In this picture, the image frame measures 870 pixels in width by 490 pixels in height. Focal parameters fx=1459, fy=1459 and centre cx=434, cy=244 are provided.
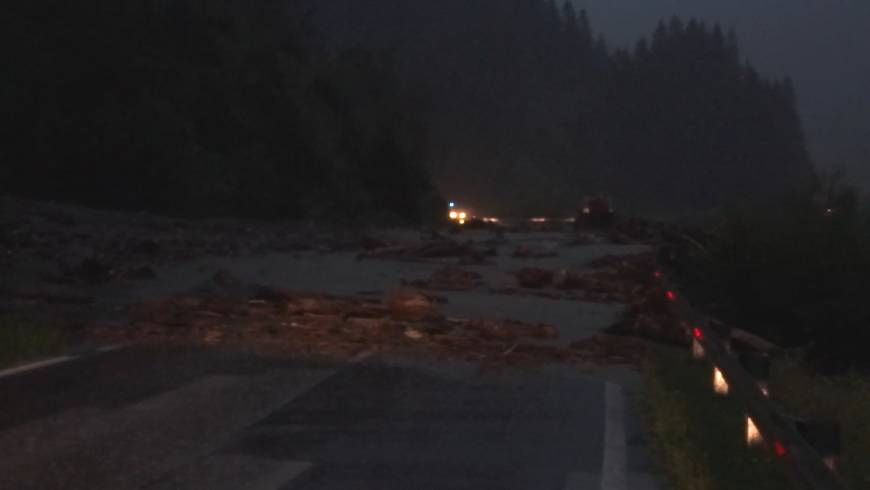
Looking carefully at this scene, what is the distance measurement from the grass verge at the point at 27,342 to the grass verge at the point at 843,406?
260 inches

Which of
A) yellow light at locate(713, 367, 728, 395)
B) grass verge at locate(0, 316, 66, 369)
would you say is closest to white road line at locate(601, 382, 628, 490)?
yellow light at locate(713, 367, 728, 395)

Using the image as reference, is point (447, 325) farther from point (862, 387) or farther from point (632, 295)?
point (632, 295)

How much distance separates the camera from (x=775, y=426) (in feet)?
26.0

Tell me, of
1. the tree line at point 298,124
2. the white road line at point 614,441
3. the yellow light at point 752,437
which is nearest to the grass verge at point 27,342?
the white road line at point 614,441

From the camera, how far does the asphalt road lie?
28.8 feet

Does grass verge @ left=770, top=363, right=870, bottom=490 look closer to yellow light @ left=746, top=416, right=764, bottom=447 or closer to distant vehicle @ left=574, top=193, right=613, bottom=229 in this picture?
yellow light @ left=746, top=416, right=764, bottom=447

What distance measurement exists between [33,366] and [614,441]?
5.38 m

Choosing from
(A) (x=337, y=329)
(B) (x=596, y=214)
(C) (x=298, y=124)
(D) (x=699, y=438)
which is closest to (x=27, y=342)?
(A) (x=337, y=329)

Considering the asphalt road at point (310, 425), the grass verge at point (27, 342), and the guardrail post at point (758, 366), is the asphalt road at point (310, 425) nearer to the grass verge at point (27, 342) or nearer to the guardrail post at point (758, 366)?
the grass verge at point (27, 342)

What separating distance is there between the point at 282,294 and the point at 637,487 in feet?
34.3

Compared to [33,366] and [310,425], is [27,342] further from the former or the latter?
[310,425]

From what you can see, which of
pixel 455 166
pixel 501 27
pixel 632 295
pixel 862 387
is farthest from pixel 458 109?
pixel 862 387

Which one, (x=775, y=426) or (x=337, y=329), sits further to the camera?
(x=337, y=329)

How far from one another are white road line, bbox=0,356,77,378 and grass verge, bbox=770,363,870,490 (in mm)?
6219
